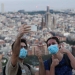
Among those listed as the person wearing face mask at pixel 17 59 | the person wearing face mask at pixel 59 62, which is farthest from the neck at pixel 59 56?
the person wearing face mask at pixel 17 59

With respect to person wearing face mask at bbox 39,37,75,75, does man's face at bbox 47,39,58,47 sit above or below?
above

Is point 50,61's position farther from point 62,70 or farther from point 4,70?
point 4,70

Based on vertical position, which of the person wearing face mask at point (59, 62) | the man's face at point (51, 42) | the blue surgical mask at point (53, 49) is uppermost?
the man's face at point (51, 42)

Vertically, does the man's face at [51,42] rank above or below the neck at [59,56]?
above

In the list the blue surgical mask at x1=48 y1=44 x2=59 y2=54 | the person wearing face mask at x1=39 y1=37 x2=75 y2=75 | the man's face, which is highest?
the man's face

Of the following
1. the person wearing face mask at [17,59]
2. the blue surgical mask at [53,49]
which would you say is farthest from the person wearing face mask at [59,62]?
the person wearing face mask at [17,59]

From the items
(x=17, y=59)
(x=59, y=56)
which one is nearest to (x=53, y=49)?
(x=59, y=56)

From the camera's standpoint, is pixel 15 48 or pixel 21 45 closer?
pixel 15 48

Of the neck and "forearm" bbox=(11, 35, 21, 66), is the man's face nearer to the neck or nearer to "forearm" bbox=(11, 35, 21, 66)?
the neck

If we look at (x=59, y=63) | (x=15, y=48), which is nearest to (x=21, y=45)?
→ (x=15, y=48)

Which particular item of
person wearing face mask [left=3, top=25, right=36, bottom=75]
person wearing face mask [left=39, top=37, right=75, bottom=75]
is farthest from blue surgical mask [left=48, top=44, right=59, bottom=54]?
person wearing face mask [left=3, top=25, right=36, bottom=75]

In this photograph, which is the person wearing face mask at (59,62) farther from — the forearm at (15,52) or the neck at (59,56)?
the forearm at (15,52)
